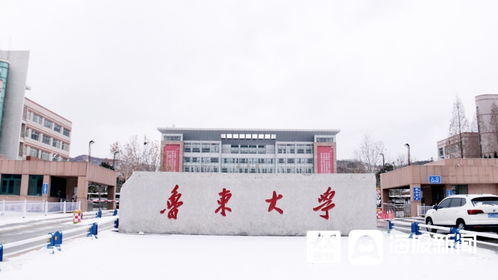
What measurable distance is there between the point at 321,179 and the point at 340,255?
5627mm

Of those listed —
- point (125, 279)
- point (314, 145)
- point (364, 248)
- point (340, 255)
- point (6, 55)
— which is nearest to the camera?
point (125, 279)

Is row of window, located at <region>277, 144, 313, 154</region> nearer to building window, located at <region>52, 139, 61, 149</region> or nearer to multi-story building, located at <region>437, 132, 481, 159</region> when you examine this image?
multi-story building, located at <region>437, 132, 481, 159</region>

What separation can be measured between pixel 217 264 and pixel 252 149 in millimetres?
83290

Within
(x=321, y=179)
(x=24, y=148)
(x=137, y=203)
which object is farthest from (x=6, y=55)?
(x=321, y=179)

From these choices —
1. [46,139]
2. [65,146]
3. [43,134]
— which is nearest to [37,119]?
[43,134]

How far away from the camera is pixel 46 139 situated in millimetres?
64812

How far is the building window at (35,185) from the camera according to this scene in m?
40.2

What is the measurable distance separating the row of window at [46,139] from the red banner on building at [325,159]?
53745 millimetres

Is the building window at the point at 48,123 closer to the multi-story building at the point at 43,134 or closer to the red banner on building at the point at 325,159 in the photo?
the multi-story building at the point at 43,134

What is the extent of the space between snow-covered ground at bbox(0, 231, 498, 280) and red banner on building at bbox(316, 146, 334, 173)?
7707 centimetres

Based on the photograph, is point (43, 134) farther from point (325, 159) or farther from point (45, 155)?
point (325, 159)

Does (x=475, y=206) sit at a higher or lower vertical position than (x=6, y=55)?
lower

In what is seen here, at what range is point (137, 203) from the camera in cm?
1547

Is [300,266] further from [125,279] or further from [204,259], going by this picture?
[125,279]
